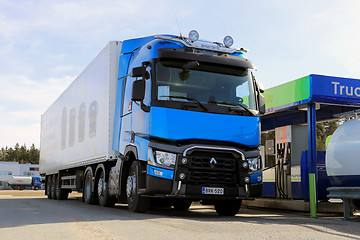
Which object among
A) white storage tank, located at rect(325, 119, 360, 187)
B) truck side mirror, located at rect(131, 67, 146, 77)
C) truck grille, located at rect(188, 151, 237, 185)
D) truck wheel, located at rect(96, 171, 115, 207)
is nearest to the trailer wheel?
truck wheel, located at rect(96, 171, 115, 207)

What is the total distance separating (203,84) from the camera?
922 centimetres

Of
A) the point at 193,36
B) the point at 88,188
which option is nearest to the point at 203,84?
the point at 193,36

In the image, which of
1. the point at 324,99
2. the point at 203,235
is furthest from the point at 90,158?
the point at 203,235

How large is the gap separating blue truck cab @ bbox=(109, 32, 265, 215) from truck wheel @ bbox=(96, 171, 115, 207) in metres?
2.19

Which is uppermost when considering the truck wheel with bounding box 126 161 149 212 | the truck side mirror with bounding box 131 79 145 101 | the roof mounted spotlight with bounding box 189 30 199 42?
the roof mounted spotlight with bounding box 189 30 199 42

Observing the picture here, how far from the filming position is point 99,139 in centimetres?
1231

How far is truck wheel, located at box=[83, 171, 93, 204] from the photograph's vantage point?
13.7 m

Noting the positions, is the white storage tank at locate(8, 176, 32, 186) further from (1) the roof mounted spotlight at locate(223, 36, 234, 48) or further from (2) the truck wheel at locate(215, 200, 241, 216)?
(1) the roof mounted spotlight at locate(223, 36, 234, 48)

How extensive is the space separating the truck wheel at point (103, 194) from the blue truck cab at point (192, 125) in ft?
7.20

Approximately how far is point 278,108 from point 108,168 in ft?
15.8

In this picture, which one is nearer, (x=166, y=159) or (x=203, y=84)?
(x=166, y=159)

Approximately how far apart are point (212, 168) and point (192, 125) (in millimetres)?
925

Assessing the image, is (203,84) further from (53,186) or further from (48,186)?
(48,186)

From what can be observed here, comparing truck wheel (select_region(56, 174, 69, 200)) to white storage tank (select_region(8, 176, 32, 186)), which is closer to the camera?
truck wheel (select_region(56, 174, 69, 200))
